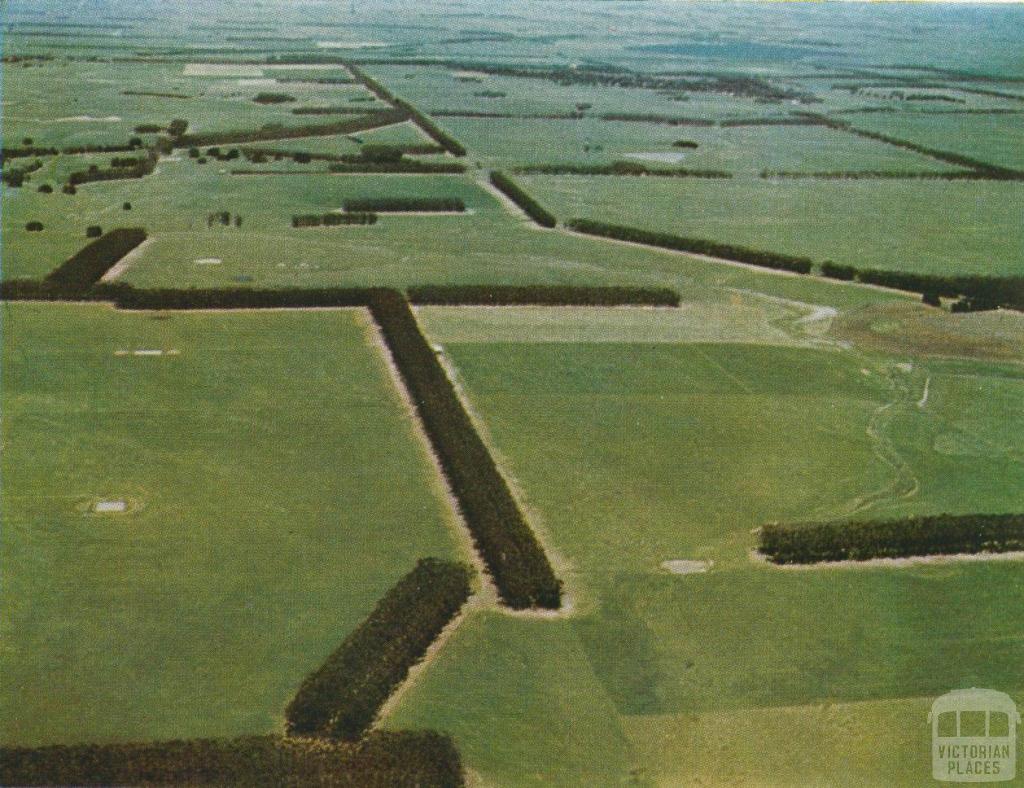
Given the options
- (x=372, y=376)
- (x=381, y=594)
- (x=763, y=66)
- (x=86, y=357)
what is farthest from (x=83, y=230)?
(x=763, y=66)

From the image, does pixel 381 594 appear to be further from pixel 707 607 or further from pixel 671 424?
pixel 671 424

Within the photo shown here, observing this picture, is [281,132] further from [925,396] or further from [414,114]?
[925,396]

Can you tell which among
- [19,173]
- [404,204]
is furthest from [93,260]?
[19,173]

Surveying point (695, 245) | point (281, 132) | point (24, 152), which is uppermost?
Answer: point (24, 152)

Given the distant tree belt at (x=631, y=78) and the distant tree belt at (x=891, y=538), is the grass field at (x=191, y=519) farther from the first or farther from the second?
the distant tree belt at (x=631, y=78)

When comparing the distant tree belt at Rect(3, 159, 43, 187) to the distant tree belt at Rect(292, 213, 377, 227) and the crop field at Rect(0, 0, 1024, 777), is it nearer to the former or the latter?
the crop field at Rect(0, 0, 1024, 777)

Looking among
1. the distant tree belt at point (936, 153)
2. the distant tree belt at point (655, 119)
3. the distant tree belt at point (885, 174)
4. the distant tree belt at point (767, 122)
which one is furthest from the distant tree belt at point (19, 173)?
the distant tree belt at point (936, 153)
